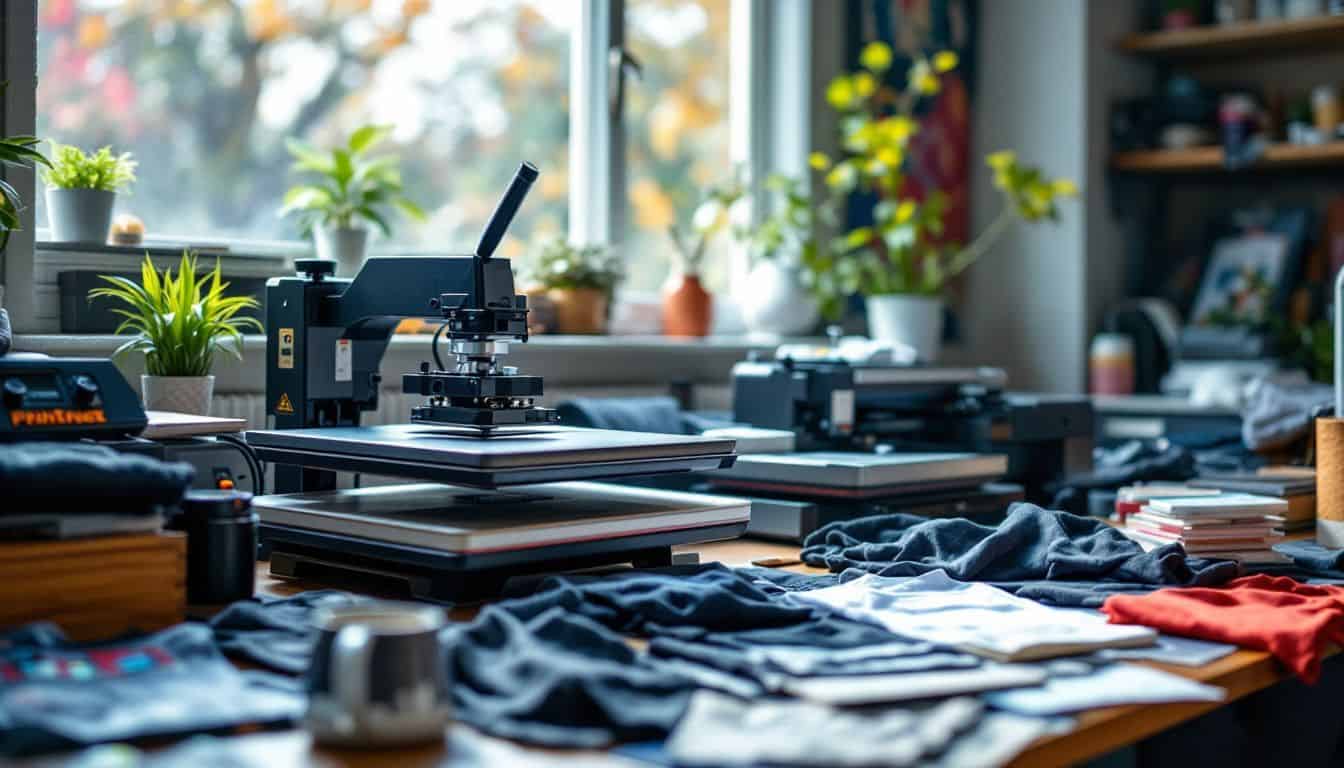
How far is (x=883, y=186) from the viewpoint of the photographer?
3594mm

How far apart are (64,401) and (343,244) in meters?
1.24

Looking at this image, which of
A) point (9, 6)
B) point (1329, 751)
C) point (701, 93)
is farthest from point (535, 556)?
point (701, 93)

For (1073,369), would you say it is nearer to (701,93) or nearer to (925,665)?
(701,93)

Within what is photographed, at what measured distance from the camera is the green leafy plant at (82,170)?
220cm

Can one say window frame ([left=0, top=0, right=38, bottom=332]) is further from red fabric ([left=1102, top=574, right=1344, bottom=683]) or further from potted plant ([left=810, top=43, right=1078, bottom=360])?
potted plant ([left=810, top=43, right=1078, bottom=360])

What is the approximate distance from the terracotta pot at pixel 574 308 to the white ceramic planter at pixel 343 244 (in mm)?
453

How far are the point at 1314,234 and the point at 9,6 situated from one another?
11.7ft

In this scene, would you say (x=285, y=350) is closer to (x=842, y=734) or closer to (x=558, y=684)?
(x=558, y=684)

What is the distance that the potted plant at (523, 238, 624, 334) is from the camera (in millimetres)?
2959

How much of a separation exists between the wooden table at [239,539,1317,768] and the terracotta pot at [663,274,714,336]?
1907 millimetres

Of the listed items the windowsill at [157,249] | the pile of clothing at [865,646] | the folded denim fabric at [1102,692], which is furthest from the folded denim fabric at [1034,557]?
the windowsill at [157,249]

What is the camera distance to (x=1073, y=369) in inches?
163

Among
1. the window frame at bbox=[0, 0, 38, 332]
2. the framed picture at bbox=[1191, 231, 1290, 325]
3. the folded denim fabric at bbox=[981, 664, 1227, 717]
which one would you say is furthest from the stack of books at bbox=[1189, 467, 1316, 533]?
the window frame at bbox=[0, 0, 38, 332]

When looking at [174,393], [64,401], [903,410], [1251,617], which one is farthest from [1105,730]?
[903,410]
